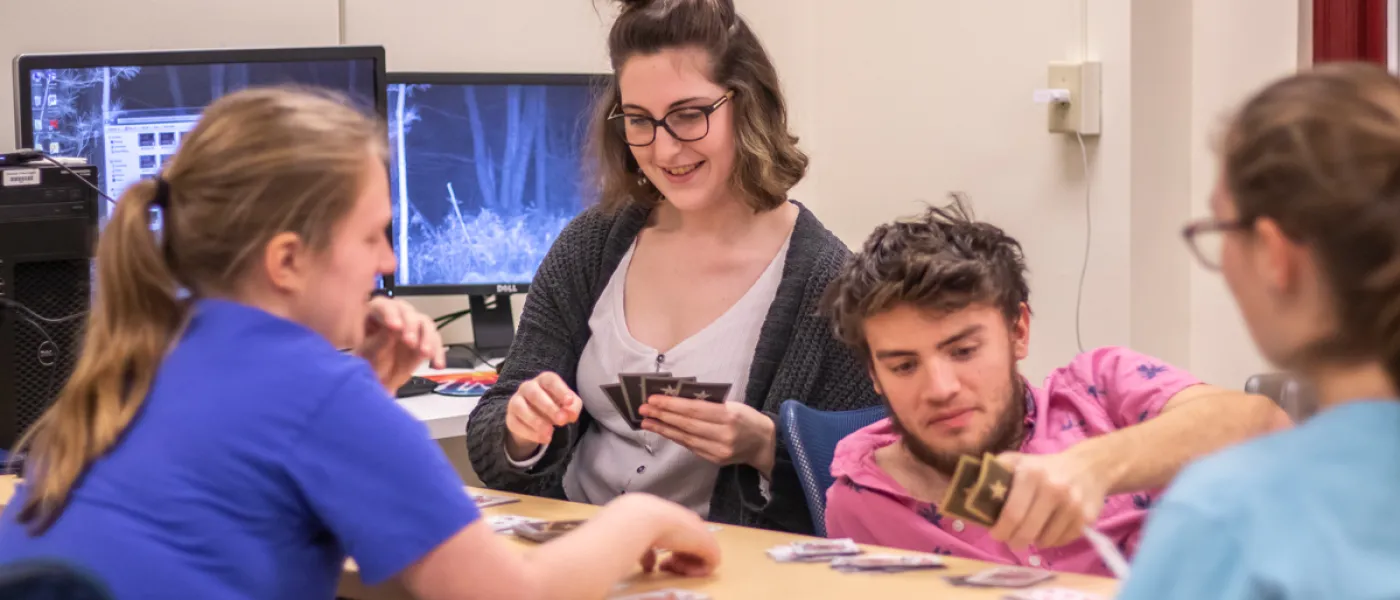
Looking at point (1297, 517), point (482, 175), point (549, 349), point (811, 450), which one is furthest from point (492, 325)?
point (1297, 517)

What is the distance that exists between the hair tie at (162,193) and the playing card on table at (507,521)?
618mm

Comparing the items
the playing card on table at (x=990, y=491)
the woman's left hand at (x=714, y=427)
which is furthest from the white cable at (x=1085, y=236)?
the playing card on table at (x=990, y=491)

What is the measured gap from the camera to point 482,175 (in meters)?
3.33

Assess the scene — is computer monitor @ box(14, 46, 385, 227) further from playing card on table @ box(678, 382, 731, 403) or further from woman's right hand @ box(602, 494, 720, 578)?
woman's right hand @ box(602, 494, 720, 578)

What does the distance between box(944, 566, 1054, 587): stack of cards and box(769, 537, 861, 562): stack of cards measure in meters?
0.15

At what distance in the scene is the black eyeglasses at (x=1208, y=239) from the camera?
1011 mm

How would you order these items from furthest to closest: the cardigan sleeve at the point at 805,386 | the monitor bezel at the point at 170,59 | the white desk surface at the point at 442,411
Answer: the monitor bezel at the point at 170,59 → the white desk surface at the point at 442,411 → the cardigan sleeve at the point at 805,386

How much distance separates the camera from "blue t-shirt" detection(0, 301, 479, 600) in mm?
1318

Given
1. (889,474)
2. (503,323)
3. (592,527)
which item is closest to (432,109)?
(503,323)

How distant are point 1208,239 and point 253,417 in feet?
2.77

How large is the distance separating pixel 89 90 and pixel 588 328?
1.27 metres

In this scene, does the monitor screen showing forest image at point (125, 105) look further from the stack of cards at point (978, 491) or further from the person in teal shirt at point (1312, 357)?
the person in teal shirt at point (1312, 357)

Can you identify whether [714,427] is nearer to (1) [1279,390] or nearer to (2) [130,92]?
(1) [1279,390]

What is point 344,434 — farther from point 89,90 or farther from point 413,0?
point 413,0
